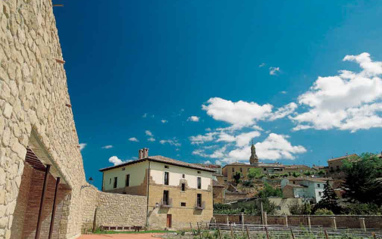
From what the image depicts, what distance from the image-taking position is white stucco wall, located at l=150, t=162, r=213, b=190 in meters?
22.9

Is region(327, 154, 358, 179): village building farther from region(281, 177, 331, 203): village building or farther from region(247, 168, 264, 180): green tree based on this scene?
region(281, 177, 331, 203): village building

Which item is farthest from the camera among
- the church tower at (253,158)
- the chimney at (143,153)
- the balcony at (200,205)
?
the church tower at (253,158)

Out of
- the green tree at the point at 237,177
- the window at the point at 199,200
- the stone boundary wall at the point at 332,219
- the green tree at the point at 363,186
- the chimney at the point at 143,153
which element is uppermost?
the green tree at the point at 237,177

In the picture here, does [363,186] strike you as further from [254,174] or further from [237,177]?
[237,177]

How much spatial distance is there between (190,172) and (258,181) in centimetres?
4017

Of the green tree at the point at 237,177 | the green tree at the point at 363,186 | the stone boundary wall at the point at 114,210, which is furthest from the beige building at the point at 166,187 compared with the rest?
the green tree at the point at 237,177

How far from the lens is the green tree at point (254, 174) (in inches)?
2607

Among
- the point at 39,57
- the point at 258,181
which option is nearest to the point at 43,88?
the point at 39,57

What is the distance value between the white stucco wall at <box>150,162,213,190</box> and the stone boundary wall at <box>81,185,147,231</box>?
2.25m

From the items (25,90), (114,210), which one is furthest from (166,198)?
(25,90)

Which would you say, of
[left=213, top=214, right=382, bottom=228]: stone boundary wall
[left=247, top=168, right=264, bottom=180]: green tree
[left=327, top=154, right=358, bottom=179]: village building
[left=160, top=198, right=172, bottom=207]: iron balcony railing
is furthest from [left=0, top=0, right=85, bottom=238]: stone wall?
[left=327, top=154, right=358, bottom=179]: village building

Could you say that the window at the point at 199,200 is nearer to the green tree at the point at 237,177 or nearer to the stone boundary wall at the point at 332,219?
the stone boundary wall at the point at 332,219

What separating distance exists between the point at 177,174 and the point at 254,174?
47.1 metres

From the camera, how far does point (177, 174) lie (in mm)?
24688
